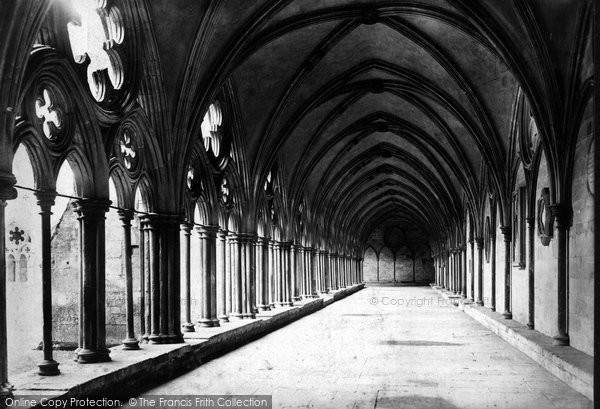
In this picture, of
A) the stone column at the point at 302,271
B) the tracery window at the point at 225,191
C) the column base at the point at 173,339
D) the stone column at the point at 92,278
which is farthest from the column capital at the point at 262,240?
the stone column at the point at 92,278

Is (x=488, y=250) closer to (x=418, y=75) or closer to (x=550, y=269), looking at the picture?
(x=418, y=75)

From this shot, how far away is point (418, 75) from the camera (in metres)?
15.5

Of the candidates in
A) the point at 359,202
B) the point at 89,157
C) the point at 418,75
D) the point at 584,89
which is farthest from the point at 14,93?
the point at 359,202

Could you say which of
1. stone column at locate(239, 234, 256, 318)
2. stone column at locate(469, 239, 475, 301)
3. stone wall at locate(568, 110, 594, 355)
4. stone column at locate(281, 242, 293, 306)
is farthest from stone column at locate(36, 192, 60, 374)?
stone column at locate(469, 239, 475, 301)

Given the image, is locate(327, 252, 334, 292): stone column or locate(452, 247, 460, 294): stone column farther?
locate(327, 252, 334, 292): stone column

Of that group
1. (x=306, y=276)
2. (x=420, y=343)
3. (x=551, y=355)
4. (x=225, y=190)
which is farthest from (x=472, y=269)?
(x=551, y=355)

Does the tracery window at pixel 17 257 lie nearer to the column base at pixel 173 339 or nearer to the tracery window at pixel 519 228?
the column base at pixel 173 339

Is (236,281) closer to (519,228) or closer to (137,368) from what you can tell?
(519,228)

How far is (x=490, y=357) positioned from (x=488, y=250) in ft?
29.5

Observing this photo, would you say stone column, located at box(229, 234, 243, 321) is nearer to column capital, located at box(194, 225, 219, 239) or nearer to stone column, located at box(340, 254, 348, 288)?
column capital, located at box(194, 225, 219, 239)

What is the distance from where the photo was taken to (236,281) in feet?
46.7

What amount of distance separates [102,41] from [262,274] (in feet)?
29.0

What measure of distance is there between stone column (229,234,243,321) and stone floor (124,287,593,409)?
107 centimetres

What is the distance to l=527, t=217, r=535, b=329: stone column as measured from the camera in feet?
39.5
